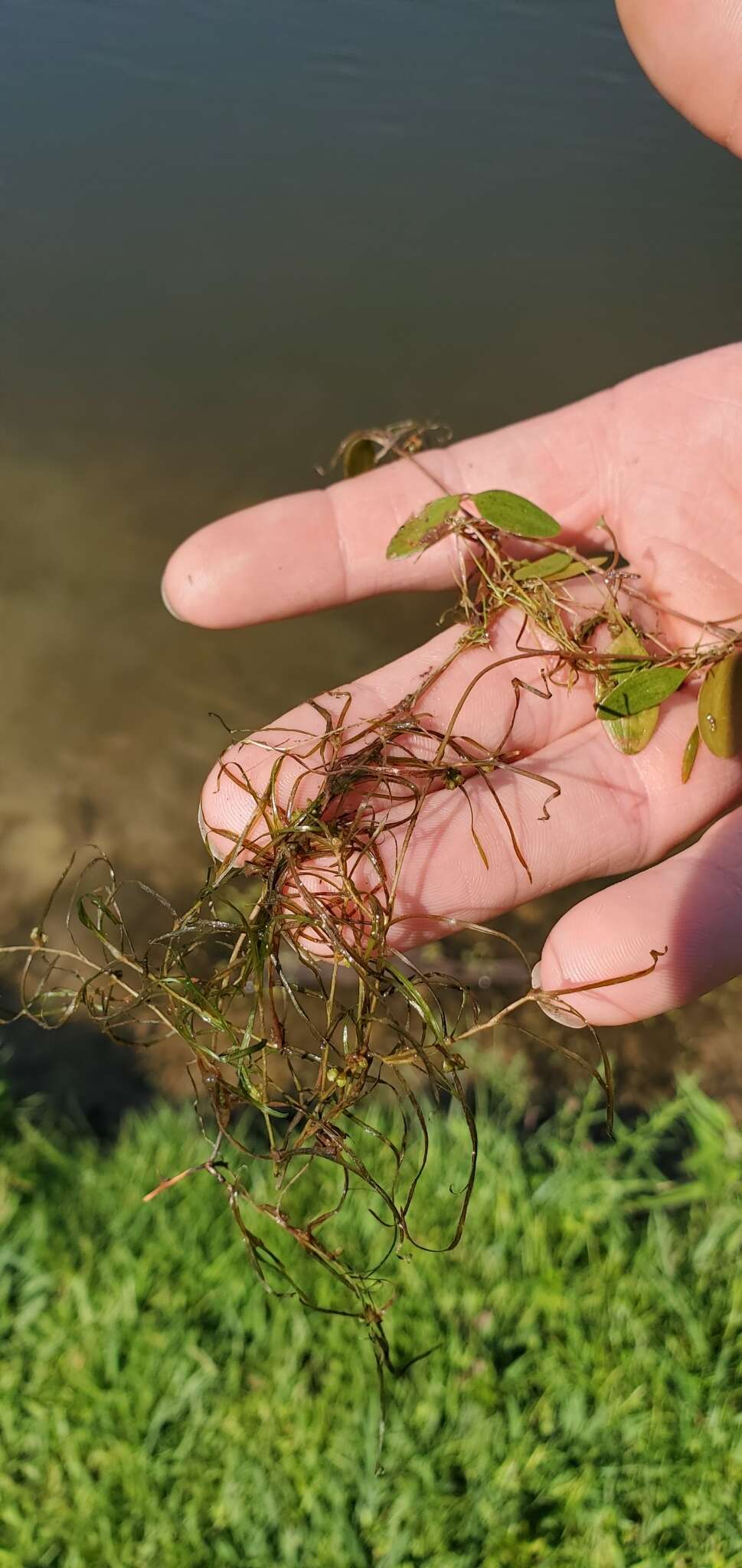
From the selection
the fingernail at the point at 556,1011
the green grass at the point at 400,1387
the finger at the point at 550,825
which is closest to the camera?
the fingernail at the point at 556,1011

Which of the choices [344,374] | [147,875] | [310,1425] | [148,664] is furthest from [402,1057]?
[344,374]

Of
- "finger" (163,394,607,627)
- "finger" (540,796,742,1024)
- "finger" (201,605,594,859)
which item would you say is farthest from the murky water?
"finger" (540,796,742,1024)

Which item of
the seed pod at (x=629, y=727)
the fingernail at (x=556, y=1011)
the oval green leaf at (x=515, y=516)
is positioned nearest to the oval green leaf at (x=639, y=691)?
the seed pod at (x=629, y=727)

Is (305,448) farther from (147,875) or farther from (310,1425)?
(310,1425)

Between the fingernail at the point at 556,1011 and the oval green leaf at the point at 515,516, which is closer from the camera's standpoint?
the fingernail at the point at 556,1011

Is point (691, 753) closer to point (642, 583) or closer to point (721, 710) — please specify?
point (721, 710)

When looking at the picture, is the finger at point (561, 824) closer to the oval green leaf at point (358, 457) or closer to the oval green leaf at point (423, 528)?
the oval green leaf at point (423, 528)
